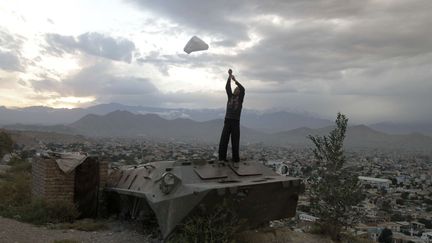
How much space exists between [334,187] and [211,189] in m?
3.75

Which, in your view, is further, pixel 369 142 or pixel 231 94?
pixel 369 142

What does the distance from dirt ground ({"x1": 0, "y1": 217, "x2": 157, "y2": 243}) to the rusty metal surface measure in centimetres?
82

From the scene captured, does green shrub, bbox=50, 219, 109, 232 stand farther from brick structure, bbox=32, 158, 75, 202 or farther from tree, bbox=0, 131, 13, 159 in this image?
tree, bbox=0, 131, 13, 159

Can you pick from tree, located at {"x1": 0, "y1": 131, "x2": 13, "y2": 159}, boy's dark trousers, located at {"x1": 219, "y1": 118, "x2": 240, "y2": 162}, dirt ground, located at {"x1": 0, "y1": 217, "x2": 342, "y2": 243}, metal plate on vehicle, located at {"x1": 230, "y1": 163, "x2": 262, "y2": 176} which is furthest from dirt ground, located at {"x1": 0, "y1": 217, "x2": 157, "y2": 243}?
tree, located at {"x1": 0, "y1": 131, "x2": 13, "y2": 159}

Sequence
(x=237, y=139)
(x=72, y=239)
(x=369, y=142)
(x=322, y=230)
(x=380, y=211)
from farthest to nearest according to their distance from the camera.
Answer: (x=369, y=142) < (x=380, y=211) < (x=322, y=230) < (x=237, y=139) < (x=72, y=239)

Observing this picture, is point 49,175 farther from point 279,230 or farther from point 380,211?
point 380,211

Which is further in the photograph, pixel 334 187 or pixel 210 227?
pixel 334 187

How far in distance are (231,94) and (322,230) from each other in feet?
12.2

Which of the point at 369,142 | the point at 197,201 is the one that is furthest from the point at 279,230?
the point at 369,142

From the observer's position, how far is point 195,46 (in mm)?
9867

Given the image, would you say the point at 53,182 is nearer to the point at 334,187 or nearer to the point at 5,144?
the point at 334,187

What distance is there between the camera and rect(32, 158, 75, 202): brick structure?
10.9 m

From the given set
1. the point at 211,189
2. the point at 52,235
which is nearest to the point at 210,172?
the point at 211,189

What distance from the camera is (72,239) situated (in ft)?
28.7
